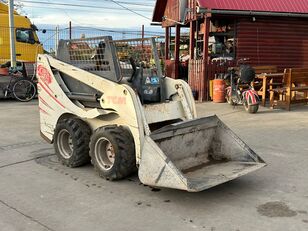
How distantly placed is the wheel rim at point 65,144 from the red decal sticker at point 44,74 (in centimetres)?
80

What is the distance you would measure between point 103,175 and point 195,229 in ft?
5.89

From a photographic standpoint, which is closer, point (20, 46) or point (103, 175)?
point (103, 175)

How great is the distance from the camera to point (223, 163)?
17.6ft

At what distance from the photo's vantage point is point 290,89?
11000mm

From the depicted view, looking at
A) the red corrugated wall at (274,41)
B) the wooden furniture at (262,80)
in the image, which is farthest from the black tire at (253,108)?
the red corrugated wall at (274,41)

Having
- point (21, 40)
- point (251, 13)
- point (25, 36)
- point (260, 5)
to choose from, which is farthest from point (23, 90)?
point (260, 5)

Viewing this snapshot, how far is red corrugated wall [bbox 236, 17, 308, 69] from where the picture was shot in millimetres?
13836

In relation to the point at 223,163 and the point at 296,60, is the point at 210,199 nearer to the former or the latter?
the point at 223,163

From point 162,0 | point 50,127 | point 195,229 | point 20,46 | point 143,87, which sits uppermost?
point 162,0

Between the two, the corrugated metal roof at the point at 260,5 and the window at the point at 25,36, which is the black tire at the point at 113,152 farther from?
the window at the point at 25,36

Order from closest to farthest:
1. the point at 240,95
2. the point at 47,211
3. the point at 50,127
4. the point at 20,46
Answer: the point at 47,211 → the point at 50,127 → the point at 240,95 → the point at 20,46

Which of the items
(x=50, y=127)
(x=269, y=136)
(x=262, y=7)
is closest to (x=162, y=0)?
(x=262, y=7)

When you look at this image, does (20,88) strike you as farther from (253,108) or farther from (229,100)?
(253,108)

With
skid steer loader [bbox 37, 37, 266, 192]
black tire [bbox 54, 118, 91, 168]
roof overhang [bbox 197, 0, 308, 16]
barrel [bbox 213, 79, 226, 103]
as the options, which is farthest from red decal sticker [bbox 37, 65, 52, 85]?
roof overhang [bbox 197, 0, 308, 16]
